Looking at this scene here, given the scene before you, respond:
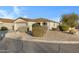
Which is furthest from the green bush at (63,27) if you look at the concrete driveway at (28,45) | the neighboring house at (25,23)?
the concrete driveway at (28,45)

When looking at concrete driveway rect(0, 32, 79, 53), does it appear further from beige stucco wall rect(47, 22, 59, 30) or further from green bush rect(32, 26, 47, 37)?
beige stucco wall rect(47, 22, 59, 30)

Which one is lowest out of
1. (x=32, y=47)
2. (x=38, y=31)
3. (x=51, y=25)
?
(x=32, y=47)

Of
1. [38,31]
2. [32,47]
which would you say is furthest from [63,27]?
[32,47]

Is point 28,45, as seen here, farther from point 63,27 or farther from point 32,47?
point 63,27

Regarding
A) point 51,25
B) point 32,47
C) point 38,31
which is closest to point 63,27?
point 51,25

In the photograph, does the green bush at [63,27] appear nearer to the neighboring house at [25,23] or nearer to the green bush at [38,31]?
→ the neighboring house at [25,23]

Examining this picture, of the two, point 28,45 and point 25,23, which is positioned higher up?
point 25,23
